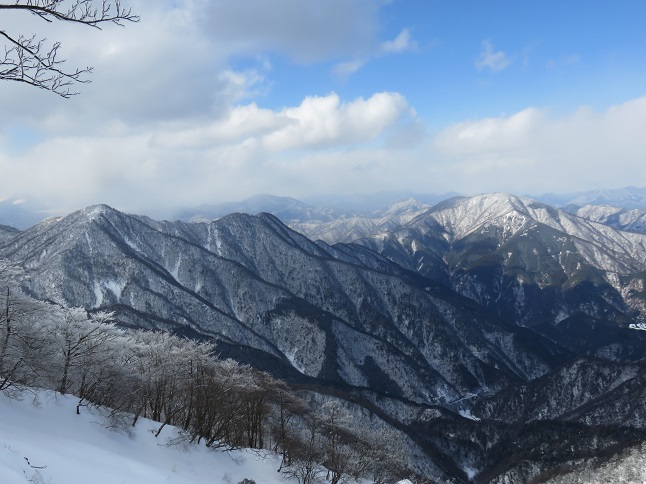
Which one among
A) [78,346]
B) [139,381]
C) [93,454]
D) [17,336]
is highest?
[17,336]

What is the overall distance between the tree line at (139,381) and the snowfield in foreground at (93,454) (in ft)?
4.60

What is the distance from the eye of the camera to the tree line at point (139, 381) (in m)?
38.2

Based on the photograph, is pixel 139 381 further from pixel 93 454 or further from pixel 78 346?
pixel 93 454

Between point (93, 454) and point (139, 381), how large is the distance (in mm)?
22200

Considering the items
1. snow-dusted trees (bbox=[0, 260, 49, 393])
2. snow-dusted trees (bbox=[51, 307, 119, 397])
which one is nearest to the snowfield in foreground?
snow-dusted trees (bbox=[0, 260, 49, 393])

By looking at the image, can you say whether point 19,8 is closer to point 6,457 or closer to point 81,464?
point 6,457

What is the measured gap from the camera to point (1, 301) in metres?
36.8

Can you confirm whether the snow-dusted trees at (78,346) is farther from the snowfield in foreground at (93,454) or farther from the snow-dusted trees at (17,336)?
the snowfield in foreground at (93,454)

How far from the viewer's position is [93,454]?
2945cm

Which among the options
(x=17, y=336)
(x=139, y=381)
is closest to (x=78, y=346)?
(x=17, y=336)

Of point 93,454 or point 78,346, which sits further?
point 78,346

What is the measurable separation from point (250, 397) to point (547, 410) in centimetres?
18547

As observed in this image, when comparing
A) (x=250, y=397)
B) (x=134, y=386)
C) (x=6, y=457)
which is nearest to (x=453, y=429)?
(x=250, y=397)

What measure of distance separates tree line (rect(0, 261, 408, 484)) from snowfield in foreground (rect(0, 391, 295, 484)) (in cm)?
140
